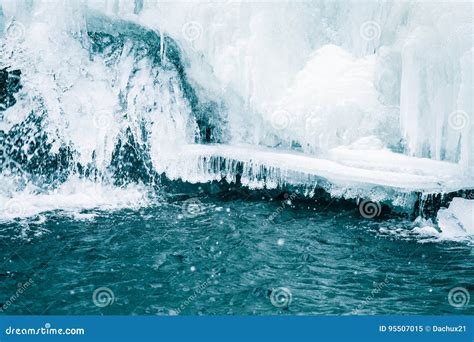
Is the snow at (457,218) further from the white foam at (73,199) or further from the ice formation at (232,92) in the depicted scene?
the white foam at (73,199)

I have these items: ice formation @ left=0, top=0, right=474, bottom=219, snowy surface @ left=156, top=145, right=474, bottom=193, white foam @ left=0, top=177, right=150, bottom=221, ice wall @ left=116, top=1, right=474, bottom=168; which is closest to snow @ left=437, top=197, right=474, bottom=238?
snowy surface @ left=156, top=145, right=474, bottom=193

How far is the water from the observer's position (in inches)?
272

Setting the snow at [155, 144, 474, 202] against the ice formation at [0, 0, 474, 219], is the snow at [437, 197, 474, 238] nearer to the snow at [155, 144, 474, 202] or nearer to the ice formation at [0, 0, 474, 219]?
the snow at [155, 144, 474, 202]

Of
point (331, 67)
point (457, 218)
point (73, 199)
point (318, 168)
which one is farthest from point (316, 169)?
point (73, 199)

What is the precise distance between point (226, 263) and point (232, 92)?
226 inches

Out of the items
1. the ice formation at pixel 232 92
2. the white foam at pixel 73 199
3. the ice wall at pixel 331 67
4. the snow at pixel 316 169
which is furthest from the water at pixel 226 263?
the ice wall at pixel 331 67

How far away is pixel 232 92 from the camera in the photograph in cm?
1268

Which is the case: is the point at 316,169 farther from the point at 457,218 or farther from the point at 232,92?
the point at 232,92

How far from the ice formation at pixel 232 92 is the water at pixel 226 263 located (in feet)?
4.91

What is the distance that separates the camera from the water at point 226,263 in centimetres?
692

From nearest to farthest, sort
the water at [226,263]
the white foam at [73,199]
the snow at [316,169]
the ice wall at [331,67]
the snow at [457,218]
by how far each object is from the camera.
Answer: the water at [226,263], the snow at [457,218], the snow at [316,169], the white foam at [73,199], the ice wall at [331,67]

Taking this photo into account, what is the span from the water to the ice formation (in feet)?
4.91

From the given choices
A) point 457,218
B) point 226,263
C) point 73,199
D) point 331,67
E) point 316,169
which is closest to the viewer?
point 226,263

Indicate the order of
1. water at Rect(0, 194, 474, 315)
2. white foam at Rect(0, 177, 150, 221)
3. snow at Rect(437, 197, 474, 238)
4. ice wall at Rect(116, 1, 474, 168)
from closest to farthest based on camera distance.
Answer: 1. water at Rect(0, 194, 474, 315)
2. snow at Rect(437, 197, 474, 238)
3. white foam at Rect(0, 177, 150, 221)
4. ice wall at Rect(116, 1, 474, 168)
